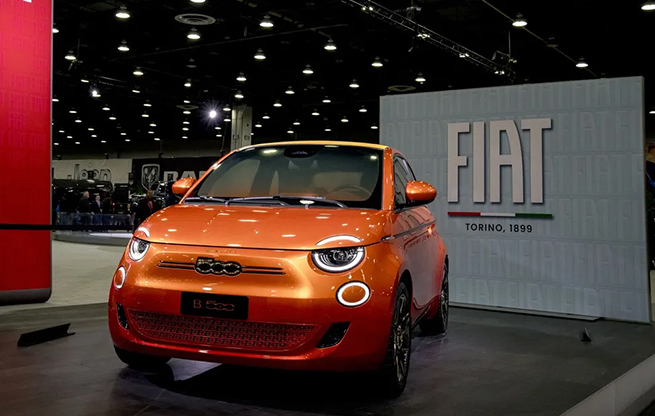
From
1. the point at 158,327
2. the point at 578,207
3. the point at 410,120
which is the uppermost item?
the point at 410,120

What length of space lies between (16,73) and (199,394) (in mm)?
4936

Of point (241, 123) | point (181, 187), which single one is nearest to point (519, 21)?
point (181, 187)

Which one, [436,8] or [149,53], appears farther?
[149,53]

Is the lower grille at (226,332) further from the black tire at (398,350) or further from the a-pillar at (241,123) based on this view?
the a-pillar at (241,123)

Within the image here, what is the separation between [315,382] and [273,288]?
959 mm

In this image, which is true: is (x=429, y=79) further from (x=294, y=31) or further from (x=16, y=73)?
(x=16, y=73)

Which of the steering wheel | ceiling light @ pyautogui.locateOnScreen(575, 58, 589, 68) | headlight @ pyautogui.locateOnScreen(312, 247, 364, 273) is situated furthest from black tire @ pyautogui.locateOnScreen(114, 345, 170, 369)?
ceiling light @ pyautogui.locateOnScreen(575, 58, 589, 68)

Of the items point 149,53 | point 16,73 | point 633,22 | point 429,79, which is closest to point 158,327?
point 16,73

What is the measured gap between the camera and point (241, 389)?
3559mm

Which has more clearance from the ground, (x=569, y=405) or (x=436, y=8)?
(x=436, y=8)

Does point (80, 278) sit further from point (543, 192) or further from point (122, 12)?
point (543, 192)

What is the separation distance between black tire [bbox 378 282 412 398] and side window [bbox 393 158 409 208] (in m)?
0.69

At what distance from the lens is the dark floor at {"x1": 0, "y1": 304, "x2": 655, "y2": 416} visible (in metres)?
3.25

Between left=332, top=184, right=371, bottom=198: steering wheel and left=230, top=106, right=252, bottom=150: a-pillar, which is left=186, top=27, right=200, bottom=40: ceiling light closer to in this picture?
left=230, top=106, right=252, bottom=150: a-pillar
